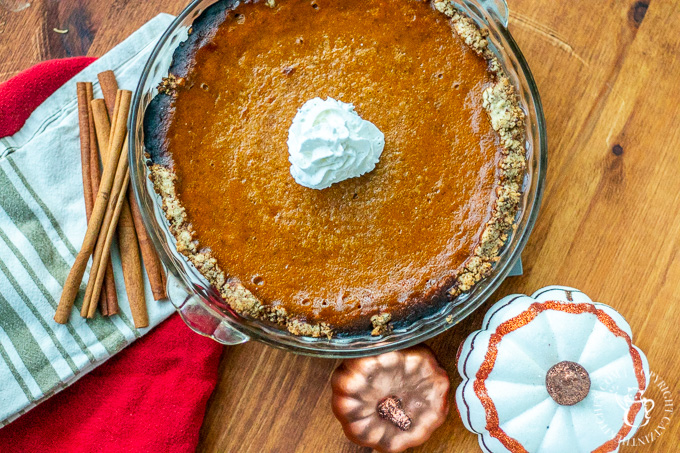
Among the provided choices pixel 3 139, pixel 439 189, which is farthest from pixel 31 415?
pixel 439 189

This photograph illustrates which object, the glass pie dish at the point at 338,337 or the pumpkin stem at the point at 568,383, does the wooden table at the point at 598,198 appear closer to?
the glass pie dish at the point at 338,337

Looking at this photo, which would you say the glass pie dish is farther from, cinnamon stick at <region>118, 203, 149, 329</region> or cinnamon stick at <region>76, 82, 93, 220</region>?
cinnamon stick at <region>76, 82, 93, 220</region>

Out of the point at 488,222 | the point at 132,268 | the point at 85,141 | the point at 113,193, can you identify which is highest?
the point at 85,141

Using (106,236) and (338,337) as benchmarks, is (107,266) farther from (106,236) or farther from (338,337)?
(338,337)

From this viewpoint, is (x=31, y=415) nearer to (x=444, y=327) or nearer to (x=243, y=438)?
(x=243, y=438)

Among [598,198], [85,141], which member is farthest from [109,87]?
[598,198]

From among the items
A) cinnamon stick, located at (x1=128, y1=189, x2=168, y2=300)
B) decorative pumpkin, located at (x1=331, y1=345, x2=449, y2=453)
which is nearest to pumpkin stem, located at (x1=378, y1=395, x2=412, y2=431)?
decorative pumpkin, located at (x1=331, y1=345, x2=449, y2=453)

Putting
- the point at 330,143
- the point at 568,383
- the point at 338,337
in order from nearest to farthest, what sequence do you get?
the point at 330,143 → the point at 568,383 → the point at 338,337
